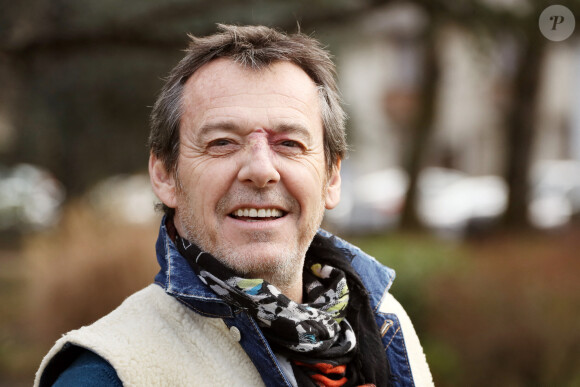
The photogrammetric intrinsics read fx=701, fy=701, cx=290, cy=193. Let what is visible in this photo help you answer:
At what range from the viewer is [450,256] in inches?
309

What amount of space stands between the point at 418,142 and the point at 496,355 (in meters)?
6.65

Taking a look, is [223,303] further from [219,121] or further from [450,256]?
[450,256]

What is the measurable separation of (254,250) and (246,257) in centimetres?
3

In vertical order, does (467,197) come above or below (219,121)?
below

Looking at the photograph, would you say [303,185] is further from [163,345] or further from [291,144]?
[163,345]

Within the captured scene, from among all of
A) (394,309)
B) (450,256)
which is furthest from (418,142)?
(394,309)

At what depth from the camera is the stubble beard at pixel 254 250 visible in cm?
217

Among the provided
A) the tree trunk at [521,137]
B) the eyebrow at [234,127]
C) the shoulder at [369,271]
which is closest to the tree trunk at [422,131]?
the tree trunk at [521,137]

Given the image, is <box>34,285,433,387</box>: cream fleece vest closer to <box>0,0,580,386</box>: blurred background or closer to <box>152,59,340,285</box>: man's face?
<box>152,59,340,285</box>: man's face

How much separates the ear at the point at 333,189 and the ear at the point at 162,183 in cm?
54

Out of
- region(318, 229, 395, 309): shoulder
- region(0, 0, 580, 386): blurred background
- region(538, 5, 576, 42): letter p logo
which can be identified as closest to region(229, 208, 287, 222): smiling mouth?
region(318, 229, 395, 309): shoulder

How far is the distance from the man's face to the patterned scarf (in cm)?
7

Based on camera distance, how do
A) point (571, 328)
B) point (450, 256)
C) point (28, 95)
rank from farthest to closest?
point (28, 95) → point (450, 256) → point (571, 328)

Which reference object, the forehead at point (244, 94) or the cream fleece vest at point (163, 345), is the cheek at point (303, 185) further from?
the cream fleece vest at point (163, 345)
